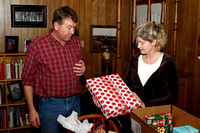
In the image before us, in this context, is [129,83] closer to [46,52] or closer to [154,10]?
[46,52]

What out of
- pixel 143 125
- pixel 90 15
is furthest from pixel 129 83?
pixel 90 15

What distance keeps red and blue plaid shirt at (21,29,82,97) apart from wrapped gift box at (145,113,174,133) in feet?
3.12

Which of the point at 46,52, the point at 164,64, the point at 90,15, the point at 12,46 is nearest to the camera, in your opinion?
the point at 164,64

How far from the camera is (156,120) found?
3.75ft

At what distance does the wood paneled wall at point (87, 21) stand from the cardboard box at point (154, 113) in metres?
2.78

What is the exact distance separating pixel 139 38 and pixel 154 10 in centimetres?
198

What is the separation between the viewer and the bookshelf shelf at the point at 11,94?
3.26 m

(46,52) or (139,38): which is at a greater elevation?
(139,38)

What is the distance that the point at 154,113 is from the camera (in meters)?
1.23

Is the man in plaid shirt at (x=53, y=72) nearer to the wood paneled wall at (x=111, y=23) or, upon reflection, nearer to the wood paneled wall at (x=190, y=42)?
the wood paneled wall at (x=111, y=23)

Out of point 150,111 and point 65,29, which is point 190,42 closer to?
point 65,29

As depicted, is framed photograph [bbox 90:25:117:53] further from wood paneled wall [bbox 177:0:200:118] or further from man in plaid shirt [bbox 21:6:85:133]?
man in plaid shirt [bbox 21:6:85:133]

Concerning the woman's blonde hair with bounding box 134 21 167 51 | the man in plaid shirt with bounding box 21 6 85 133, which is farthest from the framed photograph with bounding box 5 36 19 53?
the woman's blonde hair with bounding box 134 21 167 51

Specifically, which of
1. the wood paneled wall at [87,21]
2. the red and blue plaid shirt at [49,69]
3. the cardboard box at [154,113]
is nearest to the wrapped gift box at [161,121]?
the cardboard box at [154,113]
